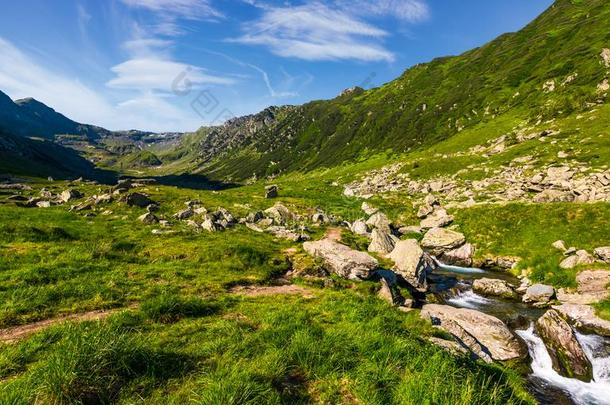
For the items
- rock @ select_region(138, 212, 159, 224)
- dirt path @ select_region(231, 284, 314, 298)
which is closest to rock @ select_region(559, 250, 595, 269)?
dirt path @ select_region(231, 284, 314, 298)

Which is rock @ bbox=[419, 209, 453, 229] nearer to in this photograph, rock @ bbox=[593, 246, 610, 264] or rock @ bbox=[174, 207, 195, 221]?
rock @ bbox=[593, 246, 610, 264]

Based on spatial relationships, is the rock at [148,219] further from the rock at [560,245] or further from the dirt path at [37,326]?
the rock at [560,245]

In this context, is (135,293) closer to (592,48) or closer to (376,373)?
(376,373)

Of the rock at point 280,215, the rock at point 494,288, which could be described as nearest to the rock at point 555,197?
the rock at point 494,288

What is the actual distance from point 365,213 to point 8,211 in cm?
4616

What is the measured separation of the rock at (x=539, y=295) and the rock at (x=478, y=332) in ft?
26.4

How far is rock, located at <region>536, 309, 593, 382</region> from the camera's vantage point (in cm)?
1703

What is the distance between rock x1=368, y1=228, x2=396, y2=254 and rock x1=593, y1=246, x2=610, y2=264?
52.9 feet

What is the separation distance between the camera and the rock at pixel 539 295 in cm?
2496

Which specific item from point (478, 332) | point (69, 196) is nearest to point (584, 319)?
point (478, 332)

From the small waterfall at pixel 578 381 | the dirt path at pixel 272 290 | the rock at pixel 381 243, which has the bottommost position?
the small waterfall at pixel 578 381

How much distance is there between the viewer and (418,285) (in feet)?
86.2

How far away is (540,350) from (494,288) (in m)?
9.15

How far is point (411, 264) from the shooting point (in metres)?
27.4
